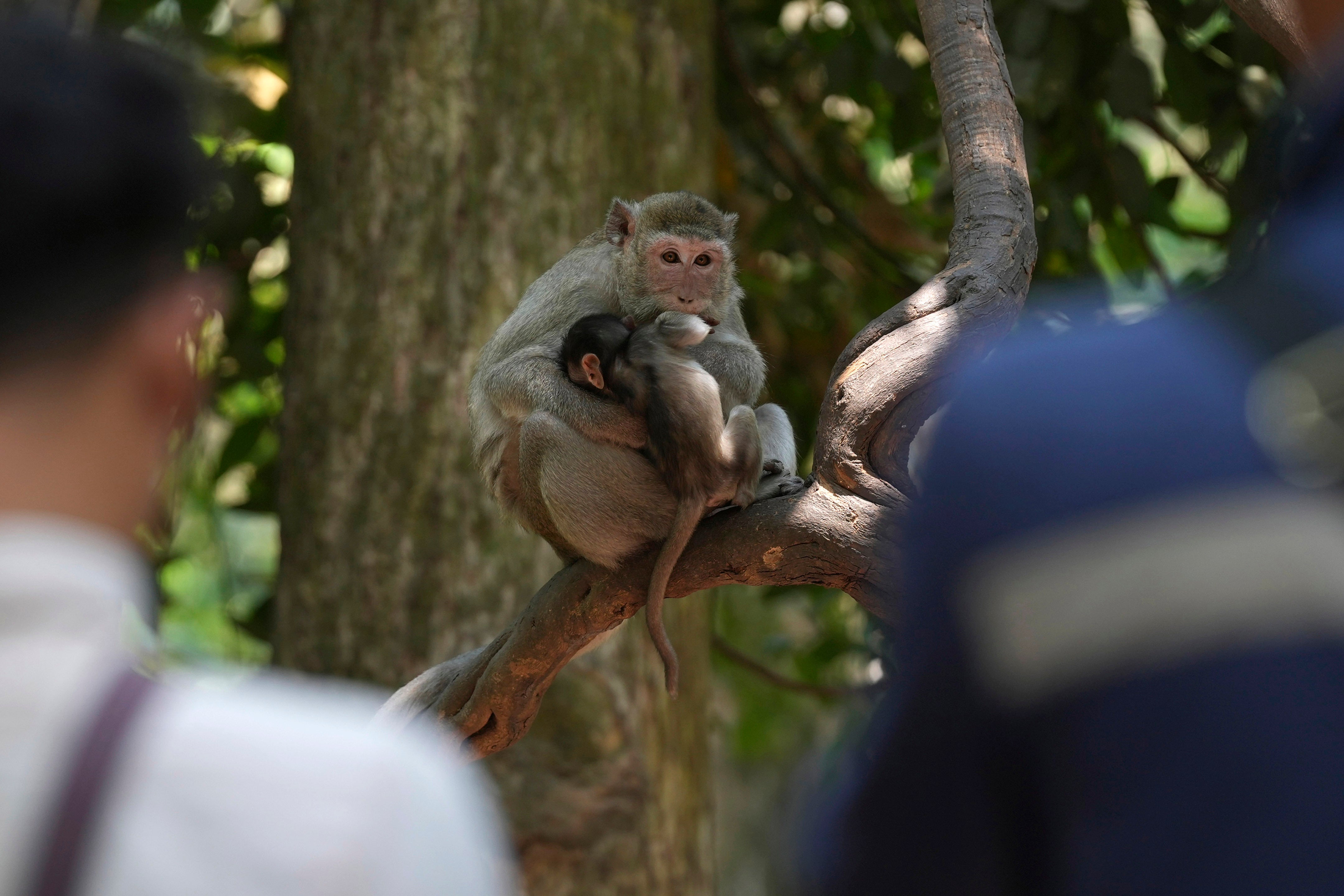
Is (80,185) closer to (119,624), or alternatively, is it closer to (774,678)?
(119,624)

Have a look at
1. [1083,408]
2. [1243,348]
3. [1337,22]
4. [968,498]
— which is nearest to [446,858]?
[968,498]

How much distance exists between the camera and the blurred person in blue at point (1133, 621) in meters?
0.81

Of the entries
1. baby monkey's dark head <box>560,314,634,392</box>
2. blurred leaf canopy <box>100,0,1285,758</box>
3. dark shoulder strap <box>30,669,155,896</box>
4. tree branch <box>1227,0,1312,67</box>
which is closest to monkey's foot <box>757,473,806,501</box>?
baby monkey's dark head <box>560,314,634,392</box>

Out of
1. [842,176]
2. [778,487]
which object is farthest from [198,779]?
[842,176]

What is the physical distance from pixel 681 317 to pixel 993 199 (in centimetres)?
97

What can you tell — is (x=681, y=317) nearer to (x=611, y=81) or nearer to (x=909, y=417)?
(x=909, y=417)

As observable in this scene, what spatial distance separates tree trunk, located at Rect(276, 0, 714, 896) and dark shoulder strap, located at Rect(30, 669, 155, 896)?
4010mm

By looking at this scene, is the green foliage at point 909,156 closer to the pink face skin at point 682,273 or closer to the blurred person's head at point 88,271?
the pink face skin at point 682,273

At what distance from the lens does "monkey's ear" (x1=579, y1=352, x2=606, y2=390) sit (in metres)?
3.55

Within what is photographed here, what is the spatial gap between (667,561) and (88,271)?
2.17 metres

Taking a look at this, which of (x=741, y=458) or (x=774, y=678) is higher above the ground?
(x=741, y=458)

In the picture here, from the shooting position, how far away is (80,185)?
3.32ft

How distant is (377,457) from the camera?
5152 mm

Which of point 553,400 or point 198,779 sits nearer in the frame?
point 198,779
